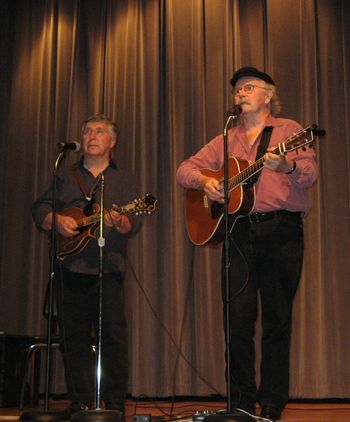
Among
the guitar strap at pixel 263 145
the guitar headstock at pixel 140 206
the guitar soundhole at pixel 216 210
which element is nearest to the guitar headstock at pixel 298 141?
the guitar strap at pixel 263 145

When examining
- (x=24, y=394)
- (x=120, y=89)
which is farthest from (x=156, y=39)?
(x=24, y=394)

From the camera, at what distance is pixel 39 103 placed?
596 centimetres

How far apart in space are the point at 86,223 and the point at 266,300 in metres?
1.16

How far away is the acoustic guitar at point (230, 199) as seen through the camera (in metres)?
3.12

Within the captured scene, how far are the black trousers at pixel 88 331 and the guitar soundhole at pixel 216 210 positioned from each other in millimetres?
701

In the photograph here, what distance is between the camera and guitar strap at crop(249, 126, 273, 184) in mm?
3373

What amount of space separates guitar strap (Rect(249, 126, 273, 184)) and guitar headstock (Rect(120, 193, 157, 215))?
602 mm

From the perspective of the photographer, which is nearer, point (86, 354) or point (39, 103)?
point (86, 354)

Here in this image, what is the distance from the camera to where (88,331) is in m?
3.78

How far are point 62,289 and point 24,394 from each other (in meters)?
1.39

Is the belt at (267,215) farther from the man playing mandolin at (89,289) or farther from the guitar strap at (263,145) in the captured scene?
the man playing mandolin at (89,289)

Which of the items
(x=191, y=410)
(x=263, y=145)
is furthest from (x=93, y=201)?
(x=191, y=410)

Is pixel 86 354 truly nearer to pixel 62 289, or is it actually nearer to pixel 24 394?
pixel 62 289

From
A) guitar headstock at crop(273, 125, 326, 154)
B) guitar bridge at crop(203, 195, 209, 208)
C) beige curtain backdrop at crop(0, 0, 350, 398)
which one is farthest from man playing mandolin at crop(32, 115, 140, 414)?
beige curtain backdrop at crop(0, 0, 350, 398)
